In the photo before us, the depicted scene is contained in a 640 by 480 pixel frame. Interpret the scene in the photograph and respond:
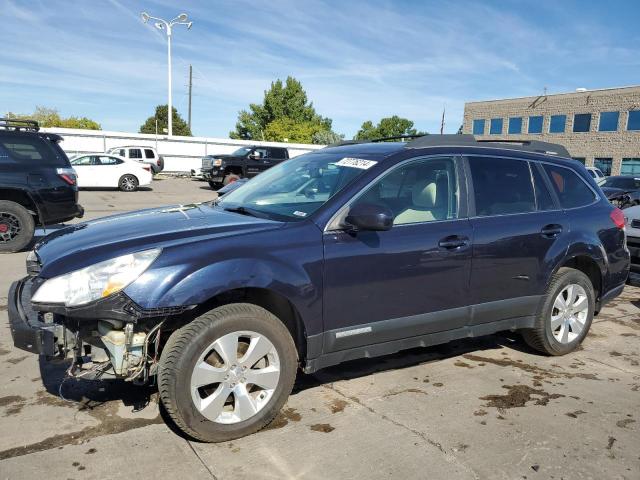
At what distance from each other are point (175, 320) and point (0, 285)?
4.64 meters

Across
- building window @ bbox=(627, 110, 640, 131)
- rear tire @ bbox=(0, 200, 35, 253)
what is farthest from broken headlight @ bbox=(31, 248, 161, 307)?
building window @ bbox=(627, 110, 640, 131)

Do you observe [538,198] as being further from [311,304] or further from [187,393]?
[187,393]

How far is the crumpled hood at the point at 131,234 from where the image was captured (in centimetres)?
292

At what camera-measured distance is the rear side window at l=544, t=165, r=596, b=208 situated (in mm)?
4637

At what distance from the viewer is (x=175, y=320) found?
9.92ft

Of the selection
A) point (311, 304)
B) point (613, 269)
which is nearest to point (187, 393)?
point (311, 304)

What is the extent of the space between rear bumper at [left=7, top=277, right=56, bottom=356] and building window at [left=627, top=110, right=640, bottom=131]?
45187mm

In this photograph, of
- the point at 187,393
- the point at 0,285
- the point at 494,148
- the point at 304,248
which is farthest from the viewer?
the point at 0,285

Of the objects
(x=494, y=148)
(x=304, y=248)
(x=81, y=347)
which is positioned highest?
(x=494, y=148)

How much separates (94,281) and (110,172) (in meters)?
20.8

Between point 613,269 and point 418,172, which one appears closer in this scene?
point 418,172

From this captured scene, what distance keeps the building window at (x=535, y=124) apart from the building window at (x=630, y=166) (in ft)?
25.8

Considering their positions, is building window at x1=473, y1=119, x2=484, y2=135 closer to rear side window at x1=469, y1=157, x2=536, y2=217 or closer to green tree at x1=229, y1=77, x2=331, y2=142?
green tree at x1=229, y1=77, x2=331, y2=142

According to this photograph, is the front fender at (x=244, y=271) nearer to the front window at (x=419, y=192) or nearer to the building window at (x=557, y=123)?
the front window at (x=419, y=192)
